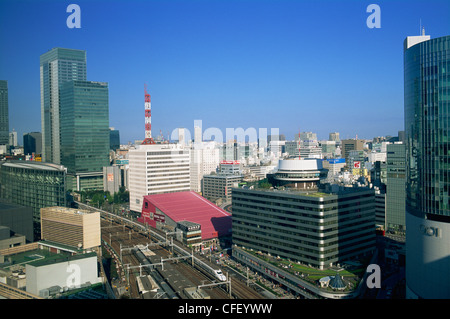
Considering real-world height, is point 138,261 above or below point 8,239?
below

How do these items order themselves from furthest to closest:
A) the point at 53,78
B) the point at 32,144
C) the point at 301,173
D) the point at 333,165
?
the point at 32,144, the point at 333,165, the point at 53,78, the point at 301,173

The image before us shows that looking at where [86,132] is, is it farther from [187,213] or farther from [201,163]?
[187,213]

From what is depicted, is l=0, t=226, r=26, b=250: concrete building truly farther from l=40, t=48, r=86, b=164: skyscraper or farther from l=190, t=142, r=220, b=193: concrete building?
l=40, t=48, r=86, b=164: skyscraper

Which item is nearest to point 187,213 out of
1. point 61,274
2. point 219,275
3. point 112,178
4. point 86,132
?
point 219,275

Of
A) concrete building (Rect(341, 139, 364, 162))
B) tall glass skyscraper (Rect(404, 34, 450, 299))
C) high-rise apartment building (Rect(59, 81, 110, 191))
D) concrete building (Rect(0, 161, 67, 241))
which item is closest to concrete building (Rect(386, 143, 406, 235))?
tall glass skyscraper (Rect(404, 34, 450, 299))

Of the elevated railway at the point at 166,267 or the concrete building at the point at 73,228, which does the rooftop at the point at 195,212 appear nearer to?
the elevated railway at the point at 166,267
